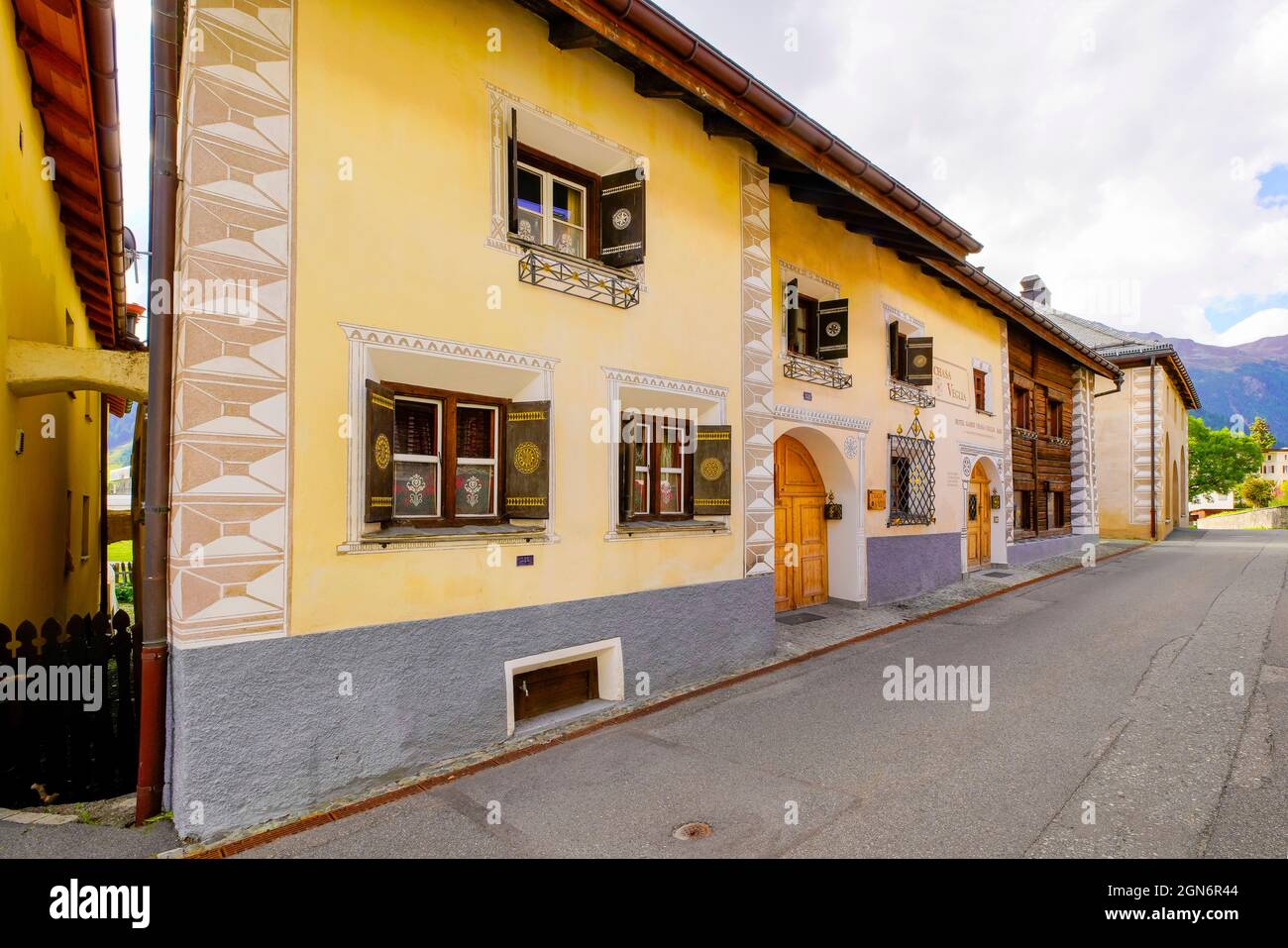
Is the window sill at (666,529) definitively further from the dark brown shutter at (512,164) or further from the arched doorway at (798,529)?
the arched doorway at (798,529)

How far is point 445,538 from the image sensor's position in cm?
537

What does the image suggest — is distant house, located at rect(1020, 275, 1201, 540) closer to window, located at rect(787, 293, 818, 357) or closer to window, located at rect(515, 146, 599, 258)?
window, located at rect(787, 293, 818, 357)

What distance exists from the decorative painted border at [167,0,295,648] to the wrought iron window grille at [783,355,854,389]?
723cm

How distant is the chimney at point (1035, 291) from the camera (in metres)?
30.7

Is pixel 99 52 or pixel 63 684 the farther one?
pixel 99 52

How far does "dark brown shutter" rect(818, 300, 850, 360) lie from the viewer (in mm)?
10531

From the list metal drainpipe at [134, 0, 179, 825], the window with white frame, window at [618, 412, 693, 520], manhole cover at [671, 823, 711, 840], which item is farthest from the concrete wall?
manhole cover at [671, 823, 711, 840]

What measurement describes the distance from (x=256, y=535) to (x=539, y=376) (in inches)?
107

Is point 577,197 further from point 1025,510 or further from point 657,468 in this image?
point 1025,510

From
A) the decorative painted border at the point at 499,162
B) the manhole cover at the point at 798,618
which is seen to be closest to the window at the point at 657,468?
the decorative painted border at the point at 499,162

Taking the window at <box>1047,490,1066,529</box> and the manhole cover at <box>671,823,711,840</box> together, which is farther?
the window at <box>1047,490,1066,529</box>
